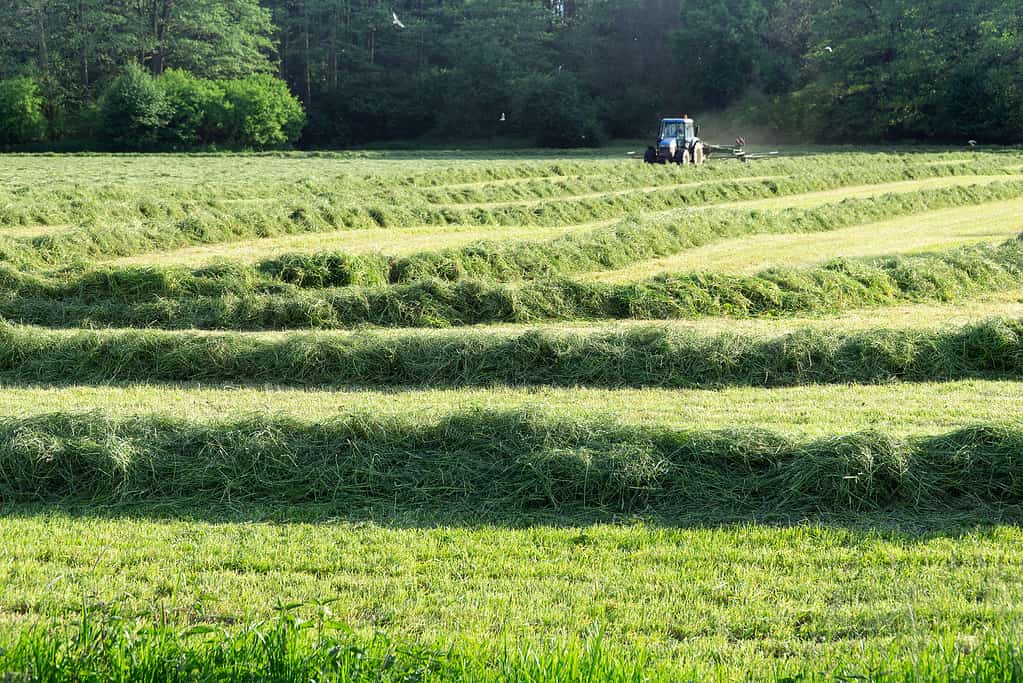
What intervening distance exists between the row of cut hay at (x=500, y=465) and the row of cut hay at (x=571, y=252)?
7.48 meters

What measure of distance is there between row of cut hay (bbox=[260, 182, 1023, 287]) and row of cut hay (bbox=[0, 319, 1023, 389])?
4.10m

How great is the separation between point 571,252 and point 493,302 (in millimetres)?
3696

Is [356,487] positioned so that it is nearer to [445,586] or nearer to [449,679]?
[445,586]

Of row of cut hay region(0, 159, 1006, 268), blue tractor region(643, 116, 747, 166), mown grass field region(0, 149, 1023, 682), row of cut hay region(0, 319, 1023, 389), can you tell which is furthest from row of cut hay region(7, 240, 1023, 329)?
blue tractor region(643, 116, 747, 166)

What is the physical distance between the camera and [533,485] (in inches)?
264

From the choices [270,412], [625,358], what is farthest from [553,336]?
[270,412]

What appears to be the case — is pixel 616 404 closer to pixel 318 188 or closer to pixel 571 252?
pixel 571 252

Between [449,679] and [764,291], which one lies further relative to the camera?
[764,291]

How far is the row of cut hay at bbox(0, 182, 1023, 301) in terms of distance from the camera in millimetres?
13820

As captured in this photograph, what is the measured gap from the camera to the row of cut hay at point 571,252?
1478 cm

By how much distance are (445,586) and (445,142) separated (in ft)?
219

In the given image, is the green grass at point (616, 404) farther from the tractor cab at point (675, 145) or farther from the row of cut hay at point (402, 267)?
the tractor cab at point (675, 145)

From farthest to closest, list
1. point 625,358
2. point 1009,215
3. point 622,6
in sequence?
point 622,6
point 1009,215
point 625,358

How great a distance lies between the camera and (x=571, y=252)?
54.3 feet
